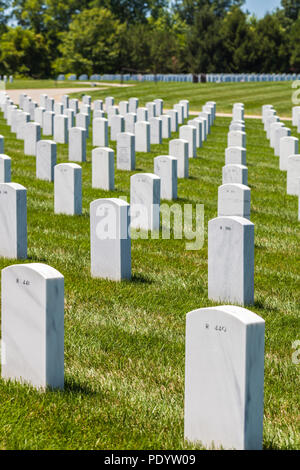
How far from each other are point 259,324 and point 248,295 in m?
3.49

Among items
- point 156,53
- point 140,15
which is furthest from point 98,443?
point 140,15

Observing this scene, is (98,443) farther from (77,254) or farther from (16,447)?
(77,254)

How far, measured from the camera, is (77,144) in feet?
59.6

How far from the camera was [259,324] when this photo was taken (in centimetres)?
441

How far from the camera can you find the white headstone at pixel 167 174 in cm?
1334

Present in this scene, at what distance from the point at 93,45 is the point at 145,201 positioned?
64972 millimetres

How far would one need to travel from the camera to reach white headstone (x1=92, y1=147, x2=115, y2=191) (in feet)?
46.5

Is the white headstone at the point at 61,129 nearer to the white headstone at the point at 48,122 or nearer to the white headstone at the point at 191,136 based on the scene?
the white headstone at the point at 48,122

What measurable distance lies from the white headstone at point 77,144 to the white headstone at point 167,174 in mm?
4914

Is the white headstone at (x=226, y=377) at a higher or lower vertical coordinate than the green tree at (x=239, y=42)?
lower

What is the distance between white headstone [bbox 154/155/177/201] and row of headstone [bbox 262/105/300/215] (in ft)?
8.01

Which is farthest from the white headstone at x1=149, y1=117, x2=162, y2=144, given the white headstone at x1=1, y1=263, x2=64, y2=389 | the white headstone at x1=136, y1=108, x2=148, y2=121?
the white headstone at x1=1, y1=263, x2=64, y2=389

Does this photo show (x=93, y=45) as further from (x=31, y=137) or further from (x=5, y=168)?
(x=5, y=168)

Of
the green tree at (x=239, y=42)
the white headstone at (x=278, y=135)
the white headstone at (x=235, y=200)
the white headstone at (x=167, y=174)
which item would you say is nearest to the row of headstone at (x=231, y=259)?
the white headstone at (x=235, y=200)
